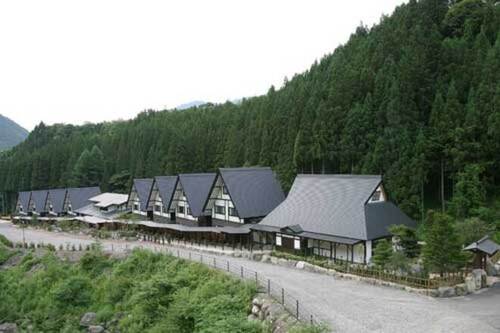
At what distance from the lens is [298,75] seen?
53.7 meters

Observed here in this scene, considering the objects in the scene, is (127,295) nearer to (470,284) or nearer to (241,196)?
(241,196)

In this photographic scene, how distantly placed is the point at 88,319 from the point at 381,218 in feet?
50.6

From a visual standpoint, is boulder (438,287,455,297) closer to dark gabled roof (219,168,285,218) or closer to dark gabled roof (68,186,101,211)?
dark gabled roof (219,168,285,218)

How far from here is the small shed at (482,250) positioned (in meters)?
17.7

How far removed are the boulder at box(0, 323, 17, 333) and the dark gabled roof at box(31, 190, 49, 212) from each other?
31.9 m

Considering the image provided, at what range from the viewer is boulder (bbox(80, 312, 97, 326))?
20016 mm

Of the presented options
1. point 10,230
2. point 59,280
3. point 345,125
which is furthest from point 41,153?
point 345,125

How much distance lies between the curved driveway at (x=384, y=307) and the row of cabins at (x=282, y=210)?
12.6ft

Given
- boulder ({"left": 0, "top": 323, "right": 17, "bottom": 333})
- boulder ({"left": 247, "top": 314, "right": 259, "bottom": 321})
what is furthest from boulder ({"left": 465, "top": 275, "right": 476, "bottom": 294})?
boulder ({"left": 0, "top": 323, "right": 17, "bottom": 333})

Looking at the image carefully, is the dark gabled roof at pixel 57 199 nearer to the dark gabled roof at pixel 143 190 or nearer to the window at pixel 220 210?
the dark gabled roof at pixel 143 190

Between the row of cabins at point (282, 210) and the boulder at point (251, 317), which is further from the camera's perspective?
the row of cabins at point (282, 210)

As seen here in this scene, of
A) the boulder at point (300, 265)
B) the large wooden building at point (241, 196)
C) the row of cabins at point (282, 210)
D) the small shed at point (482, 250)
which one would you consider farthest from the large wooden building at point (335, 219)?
the small shed at point (482, 250)

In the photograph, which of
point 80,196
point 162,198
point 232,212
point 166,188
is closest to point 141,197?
point 166,188

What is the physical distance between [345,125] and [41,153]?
56315mm
